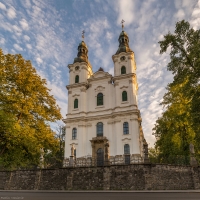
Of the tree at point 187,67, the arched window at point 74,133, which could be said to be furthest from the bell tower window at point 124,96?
the tree at point 187,67

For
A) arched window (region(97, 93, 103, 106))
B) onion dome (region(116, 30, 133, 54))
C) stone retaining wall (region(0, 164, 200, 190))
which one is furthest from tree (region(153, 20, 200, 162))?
onion dome (region(116, 30, 133, 54))

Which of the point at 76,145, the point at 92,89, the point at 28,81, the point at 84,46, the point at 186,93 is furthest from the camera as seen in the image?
the point at 84,46

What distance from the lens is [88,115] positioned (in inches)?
1199

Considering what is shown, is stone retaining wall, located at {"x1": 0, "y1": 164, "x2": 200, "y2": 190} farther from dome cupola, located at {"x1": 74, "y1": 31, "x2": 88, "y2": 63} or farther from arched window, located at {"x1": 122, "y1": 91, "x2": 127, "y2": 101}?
dome cupola, located at {"x1": 74, "y1": 31, "x2": 88, "y2": 63}

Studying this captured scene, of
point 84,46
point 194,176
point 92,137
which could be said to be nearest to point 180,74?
point 194,176

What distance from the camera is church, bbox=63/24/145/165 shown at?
2714 centimetres

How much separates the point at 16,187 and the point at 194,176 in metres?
15.8

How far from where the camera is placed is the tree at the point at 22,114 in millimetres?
10344

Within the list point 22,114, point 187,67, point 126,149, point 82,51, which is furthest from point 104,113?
point 22,114

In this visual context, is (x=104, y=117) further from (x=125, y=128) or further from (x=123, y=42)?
(x=123, y=42)

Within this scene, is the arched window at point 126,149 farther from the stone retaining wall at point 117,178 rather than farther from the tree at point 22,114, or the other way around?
the tree at point 22,114

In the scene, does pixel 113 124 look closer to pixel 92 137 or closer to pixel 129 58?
pixel 92 137

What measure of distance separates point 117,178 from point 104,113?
566 inches

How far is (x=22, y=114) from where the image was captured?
38.5 feet
